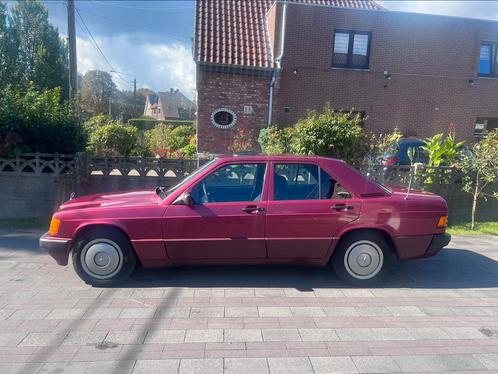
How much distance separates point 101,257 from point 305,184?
8.26ft

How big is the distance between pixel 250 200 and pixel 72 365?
2353 mm

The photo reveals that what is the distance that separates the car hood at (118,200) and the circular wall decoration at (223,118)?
957 centimetres

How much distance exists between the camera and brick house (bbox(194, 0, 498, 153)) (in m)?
14.0

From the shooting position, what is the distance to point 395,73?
14828 mm

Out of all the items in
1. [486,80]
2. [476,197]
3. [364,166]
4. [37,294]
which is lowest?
[37,294]

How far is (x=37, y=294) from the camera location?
13.4 feet

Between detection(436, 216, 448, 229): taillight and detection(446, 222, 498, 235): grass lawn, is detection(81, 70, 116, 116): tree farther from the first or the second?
detection(436, 216, 448, 229): taillight

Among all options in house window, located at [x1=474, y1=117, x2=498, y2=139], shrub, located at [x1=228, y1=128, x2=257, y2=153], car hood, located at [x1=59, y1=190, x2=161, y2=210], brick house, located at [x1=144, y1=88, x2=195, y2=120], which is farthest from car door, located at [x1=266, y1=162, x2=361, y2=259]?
brick house, located at [x1=144, y1=88, x2=195, y2=120]

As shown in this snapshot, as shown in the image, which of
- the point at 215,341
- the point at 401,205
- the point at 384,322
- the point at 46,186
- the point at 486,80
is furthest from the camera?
the point at 486,80

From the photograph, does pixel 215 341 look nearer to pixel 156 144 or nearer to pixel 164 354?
pixel 164 354

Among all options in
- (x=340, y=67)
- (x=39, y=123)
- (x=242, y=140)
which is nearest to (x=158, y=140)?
(x=242, y=140)

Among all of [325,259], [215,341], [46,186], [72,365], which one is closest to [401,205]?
[325,259]

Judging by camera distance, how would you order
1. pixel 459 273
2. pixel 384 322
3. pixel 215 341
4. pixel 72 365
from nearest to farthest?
pixel 72 365 < pixel 215 341 < pixel 384 322 < pixel 459 273

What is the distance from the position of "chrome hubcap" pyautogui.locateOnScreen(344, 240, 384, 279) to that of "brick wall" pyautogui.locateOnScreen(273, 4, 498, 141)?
34.7 ft
